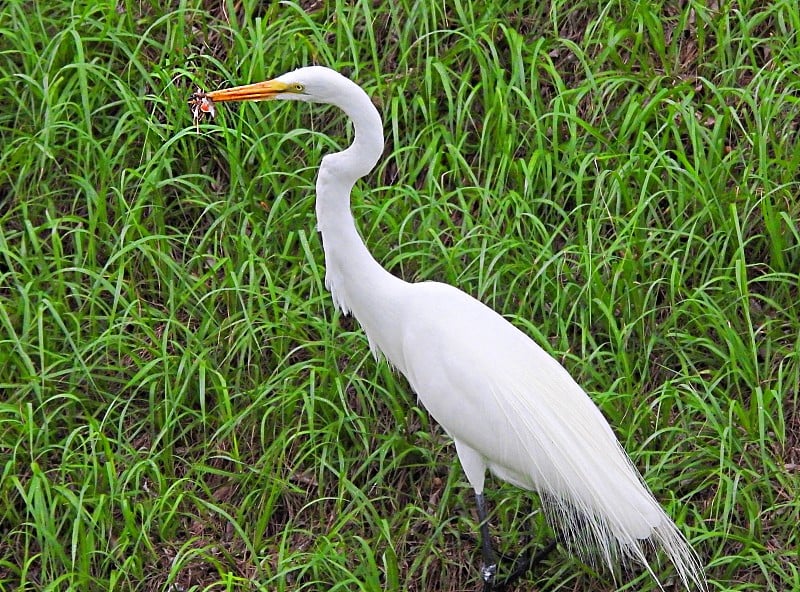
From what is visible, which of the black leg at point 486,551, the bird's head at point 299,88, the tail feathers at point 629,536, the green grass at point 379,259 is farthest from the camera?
the green grass at point 379,259

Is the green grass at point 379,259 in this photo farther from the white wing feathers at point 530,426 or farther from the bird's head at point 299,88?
the bird's head at point 299,88

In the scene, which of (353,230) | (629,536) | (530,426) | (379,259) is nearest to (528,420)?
(530,426)

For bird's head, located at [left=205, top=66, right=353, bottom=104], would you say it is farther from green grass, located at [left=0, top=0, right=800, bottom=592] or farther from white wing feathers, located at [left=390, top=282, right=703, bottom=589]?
green grass, located at [left=0, top=0, right=800, bottom=592]

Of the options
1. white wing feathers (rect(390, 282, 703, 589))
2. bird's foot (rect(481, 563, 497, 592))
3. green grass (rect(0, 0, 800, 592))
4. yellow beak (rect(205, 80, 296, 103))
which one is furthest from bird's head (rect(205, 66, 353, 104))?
bird's foot (rect(481, 563, 497, 592))

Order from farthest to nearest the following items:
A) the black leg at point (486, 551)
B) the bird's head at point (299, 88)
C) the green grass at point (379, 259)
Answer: the green grass at point (379, 259) → the black leg at point (486, 551) → the bird's head at point (299, 88)

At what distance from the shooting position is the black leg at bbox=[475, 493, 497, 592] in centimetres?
333

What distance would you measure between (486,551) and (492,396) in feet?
1.48

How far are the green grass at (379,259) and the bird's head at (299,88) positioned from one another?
0.92 m

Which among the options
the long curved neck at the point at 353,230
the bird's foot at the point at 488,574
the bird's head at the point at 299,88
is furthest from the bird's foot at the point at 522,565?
the bird's head at the point at 299,88

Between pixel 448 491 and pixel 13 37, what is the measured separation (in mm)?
2402

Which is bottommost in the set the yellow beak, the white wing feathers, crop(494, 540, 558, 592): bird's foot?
crop(494, 540, 558, 592): bird's foot

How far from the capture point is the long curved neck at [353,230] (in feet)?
10.1

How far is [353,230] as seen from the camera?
3.27m

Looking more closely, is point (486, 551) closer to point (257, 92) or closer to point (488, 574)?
point (488, 574)
